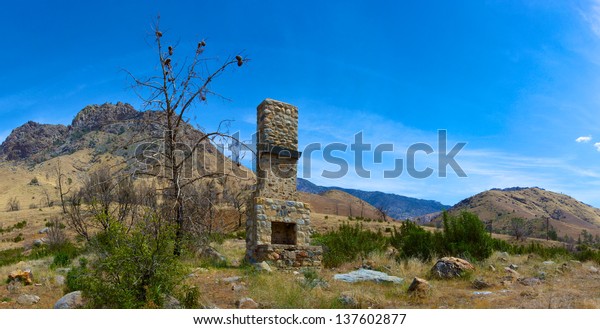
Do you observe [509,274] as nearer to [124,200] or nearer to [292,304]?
[292,304]

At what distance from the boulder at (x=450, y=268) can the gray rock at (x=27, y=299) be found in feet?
28.5

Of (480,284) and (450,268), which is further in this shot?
(450,268)

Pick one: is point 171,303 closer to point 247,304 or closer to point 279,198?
point 247,304

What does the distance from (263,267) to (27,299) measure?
4.95m

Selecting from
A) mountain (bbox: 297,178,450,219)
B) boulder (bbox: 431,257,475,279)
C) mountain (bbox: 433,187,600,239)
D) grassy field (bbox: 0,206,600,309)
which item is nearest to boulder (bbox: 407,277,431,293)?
grassy field (bbox: 0,206,600,309)

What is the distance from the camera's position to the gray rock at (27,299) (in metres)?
7.94

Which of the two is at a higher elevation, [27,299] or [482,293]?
[482,293]

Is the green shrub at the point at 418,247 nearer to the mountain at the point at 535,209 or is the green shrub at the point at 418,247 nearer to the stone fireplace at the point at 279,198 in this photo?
the stone fireplace at the point at 279,198

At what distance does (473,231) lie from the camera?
14.1 metres

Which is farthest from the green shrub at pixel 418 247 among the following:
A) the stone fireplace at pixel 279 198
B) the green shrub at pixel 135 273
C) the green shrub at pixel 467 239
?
the green shrub at pixel 135 273

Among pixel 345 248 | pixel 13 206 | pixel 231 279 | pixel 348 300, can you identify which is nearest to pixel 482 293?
pixel 348 300

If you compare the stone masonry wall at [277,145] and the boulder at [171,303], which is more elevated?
the stone masonry wall at [277,145]

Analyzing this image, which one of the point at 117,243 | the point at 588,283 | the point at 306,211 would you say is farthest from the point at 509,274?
the point at 117,243

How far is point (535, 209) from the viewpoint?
320ft
